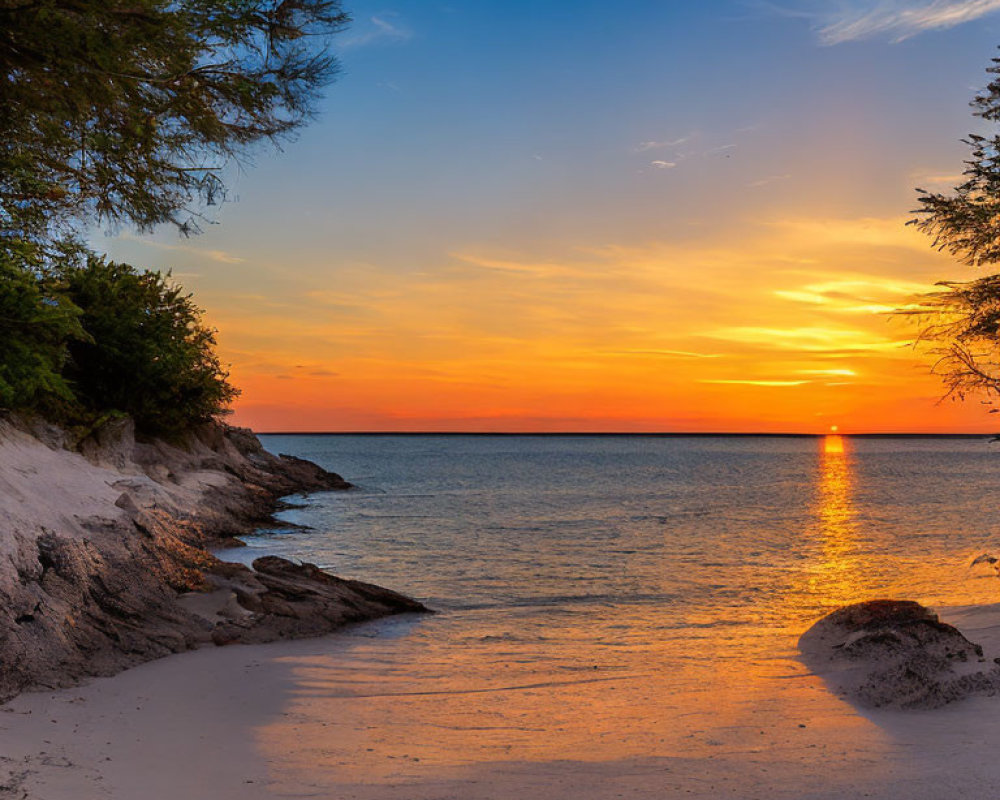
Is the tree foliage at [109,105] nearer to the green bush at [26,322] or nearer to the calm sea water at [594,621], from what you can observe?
the green bush at [26,322]

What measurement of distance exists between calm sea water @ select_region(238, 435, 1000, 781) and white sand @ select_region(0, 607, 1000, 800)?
0.21 feet

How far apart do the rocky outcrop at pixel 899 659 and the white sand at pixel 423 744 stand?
37 centimetres

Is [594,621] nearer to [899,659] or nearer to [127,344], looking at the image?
[899,659]

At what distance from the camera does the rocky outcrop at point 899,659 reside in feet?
32.3

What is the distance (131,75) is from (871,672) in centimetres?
1317

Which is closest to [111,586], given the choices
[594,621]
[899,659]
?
[594,621]

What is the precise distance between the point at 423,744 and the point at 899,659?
6911mm

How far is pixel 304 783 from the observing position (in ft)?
24.8

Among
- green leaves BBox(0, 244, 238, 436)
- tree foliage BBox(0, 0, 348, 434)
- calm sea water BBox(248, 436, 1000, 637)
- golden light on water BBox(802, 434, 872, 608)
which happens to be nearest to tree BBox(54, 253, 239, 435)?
green leaves BBox(0, 244, 238, 436)

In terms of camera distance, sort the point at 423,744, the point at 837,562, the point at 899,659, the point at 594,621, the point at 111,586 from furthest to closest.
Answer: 1. the point at 837,562
2. the point at 594,621
3. the point at 111,586
4. the point at 899,659
5. the point at 423,744

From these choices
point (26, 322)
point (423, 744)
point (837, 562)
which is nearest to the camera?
point (423, 744)

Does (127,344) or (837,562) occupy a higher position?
(127,344)

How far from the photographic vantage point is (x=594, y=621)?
18.0 meters

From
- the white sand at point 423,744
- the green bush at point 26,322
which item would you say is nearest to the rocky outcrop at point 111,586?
the white sand at point 423,744
